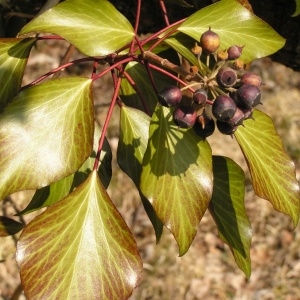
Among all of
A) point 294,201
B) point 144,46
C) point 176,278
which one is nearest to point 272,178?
point 294,201

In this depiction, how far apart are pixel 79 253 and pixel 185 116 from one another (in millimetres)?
226

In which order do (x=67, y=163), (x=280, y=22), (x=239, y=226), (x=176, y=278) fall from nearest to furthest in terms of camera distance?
(x=67, y=163)
(x=239, y=226)
(x=280, y=22)
(x=176, y=278)

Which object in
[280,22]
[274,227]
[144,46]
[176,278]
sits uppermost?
[144,46]

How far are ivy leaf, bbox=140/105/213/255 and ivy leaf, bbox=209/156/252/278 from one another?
0.15 meters

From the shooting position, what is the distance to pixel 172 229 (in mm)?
840

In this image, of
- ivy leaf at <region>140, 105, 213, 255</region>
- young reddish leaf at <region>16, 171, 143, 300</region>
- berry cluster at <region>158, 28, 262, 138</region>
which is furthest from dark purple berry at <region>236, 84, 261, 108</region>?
young reddish leaf at <region>16, 171, 143, 300</region>

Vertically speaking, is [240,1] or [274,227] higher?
[240,1]

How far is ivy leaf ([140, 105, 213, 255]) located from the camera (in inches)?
33.3

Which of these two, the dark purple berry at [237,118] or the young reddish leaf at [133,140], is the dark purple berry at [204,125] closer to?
the dark purple berry at [237,118]

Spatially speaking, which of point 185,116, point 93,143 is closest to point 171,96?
point 185,116

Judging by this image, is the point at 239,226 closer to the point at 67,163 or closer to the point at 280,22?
the point at 67,163

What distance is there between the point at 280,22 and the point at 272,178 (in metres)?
0.59

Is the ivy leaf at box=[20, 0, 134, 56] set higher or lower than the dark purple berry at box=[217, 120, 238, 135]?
higher

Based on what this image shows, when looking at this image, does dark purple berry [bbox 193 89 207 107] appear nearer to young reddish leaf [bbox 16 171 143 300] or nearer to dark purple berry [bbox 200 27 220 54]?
dark purple berry [bbox 200 27 220 54]
